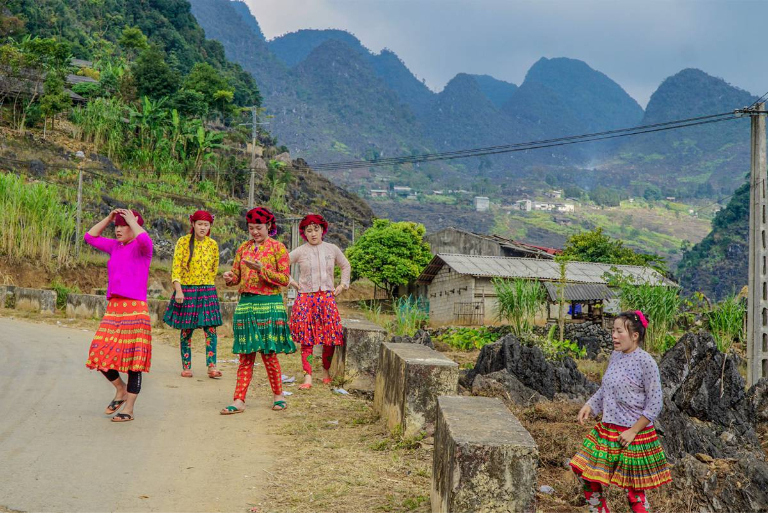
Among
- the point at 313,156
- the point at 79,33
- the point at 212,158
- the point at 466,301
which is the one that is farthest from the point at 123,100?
the point at 313,156

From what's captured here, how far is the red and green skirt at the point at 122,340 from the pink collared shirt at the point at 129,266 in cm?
9

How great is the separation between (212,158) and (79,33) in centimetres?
2894

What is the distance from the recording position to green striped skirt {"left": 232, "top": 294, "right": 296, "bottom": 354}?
686cm

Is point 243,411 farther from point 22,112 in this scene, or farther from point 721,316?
point 22,112

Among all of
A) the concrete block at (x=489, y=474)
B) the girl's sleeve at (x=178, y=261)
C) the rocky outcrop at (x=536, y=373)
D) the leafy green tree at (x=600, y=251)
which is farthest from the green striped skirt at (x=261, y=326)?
the leafy green tree at (x=600, y=251)

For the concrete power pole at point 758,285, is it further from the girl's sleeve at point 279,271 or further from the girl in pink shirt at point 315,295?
the girl's sleeve at point 279,271

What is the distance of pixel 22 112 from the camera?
42.0 meters

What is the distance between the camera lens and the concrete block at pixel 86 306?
15.9m

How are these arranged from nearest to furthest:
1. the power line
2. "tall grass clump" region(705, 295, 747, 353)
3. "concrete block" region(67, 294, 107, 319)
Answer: "tall grass clump" region(705, 295, 747, 353)
"concrete block" region(67, 294, 107, 319)
the power line

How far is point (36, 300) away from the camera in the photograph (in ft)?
54.9

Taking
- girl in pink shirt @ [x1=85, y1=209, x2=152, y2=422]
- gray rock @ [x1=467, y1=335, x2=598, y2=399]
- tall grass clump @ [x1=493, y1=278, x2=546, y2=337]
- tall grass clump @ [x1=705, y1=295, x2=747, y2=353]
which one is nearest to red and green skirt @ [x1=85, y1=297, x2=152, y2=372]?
girl in pink shirt @ [x1=85, y1=209, x2=152, y2=422]

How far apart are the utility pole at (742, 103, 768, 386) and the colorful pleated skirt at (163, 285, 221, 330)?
31.7ft

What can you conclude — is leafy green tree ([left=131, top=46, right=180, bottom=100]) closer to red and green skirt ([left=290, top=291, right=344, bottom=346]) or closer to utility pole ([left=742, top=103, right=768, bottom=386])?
utility pole ([left=742, top=103, right=768, bottom=386])

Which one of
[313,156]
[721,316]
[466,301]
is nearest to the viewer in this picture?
[721,316]
